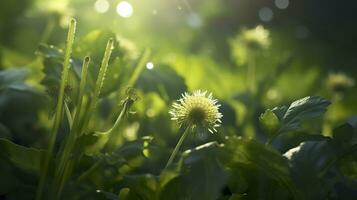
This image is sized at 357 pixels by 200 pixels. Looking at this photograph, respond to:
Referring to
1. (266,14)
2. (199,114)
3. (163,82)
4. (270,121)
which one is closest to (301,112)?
(270,121)

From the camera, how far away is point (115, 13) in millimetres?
3064

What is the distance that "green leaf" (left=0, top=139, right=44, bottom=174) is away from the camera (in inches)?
39.5

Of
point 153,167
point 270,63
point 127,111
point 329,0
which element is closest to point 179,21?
point 270,63

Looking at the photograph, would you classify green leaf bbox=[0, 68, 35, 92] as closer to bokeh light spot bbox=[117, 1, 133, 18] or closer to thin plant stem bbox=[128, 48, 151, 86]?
thin plant stem bbox=[128, 48, 151, 86]

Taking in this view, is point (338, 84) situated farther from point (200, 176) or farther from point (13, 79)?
point (200, 176)

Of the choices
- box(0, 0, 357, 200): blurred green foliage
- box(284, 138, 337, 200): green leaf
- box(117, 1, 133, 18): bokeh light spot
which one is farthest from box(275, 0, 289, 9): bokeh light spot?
box(284, 138, 337, 200): green leaf

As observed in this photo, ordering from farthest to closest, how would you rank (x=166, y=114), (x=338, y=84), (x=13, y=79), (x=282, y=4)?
1. (x=282, y=4)
2. (x=338, y=84)
3. (x=166, y=114)
4. (x=13, y=79)

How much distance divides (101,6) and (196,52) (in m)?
0.51

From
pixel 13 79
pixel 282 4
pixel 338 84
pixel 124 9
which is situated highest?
pixel 282 4

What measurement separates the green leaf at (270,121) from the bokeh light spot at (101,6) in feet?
6.95

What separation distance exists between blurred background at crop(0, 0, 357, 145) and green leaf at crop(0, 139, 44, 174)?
244mm

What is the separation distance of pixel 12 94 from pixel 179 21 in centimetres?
186

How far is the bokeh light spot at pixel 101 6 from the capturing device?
10.3 feet

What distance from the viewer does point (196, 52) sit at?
10.2ft
